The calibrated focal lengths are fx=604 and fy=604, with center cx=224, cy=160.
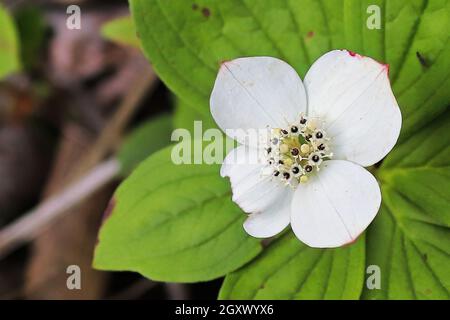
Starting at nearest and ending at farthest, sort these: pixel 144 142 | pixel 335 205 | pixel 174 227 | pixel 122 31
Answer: pixel 335 205, pixel 174 227, pixel 122 31, pixel 144 142

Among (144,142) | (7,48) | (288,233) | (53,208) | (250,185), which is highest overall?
(7,48)

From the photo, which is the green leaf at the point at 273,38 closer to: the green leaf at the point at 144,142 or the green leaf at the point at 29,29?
the green leaf at the point at 144,142

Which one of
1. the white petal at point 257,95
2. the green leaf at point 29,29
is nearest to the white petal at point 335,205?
the white petal at point 257,95

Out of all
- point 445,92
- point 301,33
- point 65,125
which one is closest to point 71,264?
point 65,125

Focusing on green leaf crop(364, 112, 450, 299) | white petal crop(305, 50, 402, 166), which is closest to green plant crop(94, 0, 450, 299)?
green leaf crop(364, 112, 450, 299)

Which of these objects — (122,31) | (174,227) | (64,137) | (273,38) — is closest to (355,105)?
(273,38)

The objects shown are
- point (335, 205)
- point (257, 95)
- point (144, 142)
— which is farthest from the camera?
point (144, 142)

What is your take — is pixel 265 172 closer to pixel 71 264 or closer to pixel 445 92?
pixel 445 92

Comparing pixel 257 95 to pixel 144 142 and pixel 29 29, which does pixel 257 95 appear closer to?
pixel 144 142
